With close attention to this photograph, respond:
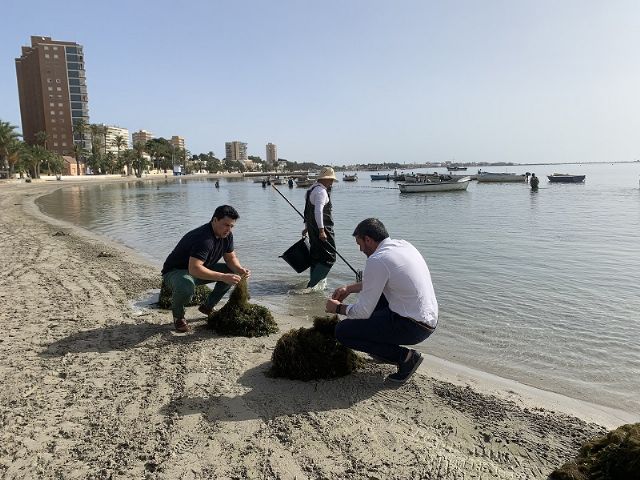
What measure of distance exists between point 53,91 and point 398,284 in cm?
14118

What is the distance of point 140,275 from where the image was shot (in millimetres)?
9180

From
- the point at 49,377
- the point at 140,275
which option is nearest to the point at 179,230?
the point at 140,275

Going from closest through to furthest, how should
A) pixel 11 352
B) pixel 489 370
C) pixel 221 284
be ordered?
pixel 11 352 < pixel 489 370 < pixel 221 284

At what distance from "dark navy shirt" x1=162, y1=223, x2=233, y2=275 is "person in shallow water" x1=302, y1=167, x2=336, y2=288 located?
2224 millimetres

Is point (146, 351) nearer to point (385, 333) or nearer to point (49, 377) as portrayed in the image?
point (49, 377)

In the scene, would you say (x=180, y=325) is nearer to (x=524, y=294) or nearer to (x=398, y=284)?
(x=398, y=284)

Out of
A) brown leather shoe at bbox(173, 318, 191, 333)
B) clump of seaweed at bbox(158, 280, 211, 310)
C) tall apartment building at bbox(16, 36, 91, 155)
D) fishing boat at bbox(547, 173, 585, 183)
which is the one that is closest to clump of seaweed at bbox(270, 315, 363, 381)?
brown leather shoe at bbox(173, 318, 191, 333)

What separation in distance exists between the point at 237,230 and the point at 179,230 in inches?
93.1

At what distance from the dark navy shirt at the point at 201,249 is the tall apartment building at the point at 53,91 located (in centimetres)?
13088

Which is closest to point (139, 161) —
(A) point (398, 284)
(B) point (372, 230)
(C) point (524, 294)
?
(C) point (524, 294)

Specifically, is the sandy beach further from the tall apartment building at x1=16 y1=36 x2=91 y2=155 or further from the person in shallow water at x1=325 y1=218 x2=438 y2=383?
the tall apartment building at x1=16 y1=36 x2=91 y2=155

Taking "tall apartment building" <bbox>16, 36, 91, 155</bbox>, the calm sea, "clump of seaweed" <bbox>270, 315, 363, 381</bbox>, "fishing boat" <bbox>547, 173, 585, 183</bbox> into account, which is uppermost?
"tall apartment building" <bbox>16, 36, 91, 155</bbox>

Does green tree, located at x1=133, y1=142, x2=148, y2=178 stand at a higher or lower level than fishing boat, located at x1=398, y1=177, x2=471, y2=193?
higher

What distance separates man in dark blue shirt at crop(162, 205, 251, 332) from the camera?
16.6ft
